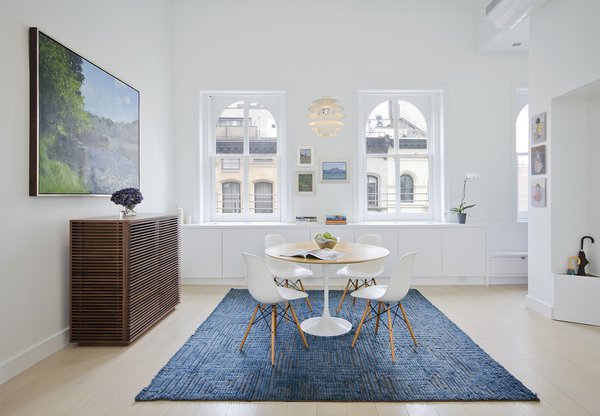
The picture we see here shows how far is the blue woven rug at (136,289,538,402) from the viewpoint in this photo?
2361 mm

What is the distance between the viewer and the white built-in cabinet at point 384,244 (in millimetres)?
5184

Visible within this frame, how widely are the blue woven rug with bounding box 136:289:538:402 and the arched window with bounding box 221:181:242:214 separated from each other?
2587mm

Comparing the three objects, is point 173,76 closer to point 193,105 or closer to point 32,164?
point 193,105

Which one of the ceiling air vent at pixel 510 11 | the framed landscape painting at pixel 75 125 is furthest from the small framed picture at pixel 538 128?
the framed landscape painting at pixel 75 125

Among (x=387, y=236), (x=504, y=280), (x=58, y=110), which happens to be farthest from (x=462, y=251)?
(x=58, y=110)

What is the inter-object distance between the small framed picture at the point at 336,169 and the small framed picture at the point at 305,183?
200 millimetres

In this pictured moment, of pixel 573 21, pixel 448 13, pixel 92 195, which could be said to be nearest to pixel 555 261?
pixel 573 21

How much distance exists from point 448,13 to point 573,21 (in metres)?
2.42

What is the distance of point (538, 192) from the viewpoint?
407cm

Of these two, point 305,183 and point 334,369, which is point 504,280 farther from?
point 334,369

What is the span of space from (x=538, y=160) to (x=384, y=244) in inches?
86.8

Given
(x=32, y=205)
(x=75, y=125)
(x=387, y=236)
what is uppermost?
(x=75, y=125)

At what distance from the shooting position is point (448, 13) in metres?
5.59

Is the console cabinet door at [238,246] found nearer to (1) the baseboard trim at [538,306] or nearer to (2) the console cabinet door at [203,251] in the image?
(2) the console cabinet door at [203,251]
